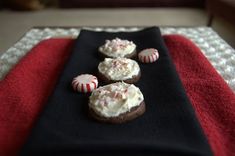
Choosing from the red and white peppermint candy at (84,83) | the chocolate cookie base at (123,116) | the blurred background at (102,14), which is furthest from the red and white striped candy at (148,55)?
the blurred background at (102,14)

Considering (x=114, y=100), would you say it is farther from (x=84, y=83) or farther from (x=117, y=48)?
(x=117, y=48)

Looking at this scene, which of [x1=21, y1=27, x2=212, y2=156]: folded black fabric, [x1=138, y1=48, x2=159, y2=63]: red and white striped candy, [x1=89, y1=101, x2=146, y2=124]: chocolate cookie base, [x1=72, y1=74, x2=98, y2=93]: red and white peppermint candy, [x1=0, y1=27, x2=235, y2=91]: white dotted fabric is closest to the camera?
[x1=21, y1=27, x2=212, y2=156]: folded black fabric

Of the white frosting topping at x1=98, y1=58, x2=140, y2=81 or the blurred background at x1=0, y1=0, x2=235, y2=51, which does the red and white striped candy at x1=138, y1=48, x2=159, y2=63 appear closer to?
the white frosting topping at x1=98, y1=58, x2=140, y2=81

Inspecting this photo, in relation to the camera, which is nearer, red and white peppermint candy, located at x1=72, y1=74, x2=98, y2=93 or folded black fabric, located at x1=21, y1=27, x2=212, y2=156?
folded black fabric, located at x1=21, y1=27, x2=212, y2=156

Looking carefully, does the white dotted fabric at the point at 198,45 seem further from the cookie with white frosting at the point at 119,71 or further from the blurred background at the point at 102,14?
the blurred background at the point at 102,14

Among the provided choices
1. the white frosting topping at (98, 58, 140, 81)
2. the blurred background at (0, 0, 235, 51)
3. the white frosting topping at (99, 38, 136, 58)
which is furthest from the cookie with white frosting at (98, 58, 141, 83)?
the blurred background at (0, 0, 235, 51)

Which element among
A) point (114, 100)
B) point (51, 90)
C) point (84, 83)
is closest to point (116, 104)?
point (114, 100)

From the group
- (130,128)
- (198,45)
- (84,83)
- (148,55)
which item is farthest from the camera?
(198,45)
